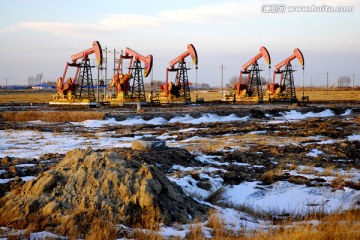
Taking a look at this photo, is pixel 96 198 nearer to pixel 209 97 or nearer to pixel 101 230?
pixel 101 230

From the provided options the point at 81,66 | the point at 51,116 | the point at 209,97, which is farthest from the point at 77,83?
the point at 209,97

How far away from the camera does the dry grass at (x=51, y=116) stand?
27422 mm

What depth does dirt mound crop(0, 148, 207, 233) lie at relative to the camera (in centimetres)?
654

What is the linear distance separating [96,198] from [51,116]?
22610 millimetres

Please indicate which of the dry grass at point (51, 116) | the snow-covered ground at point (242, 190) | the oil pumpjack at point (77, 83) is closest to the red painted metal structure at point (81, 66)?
the oil pumpjack at point (77, 83)

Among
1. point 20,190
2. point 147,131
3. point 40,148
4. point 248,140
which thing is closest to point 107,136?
point 147,131

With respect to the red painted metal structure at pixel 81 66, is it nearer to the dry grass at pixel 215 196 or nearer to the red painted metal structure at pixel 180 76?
the red painted metal structure at pixel 180 76

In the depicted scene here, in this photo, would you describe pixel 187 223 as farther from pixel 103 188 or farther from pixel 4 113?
pixel 4 113

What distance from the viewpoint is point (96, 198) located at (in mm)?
6883

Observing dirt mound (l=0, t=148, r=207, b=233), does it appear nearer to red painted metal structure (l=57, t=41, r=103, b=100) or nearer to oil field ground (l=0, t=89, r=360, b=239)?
oil field ground (l=0, t=89, r=360, b=239)

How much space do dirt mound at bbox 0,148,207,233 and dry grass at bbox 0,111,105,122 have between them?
19445mm

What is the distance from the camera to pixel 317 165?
39.7 ft

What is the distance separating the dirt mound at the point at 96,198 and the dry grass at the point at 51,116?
63.8 feet

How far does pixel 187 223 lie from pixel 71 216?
181 cm
